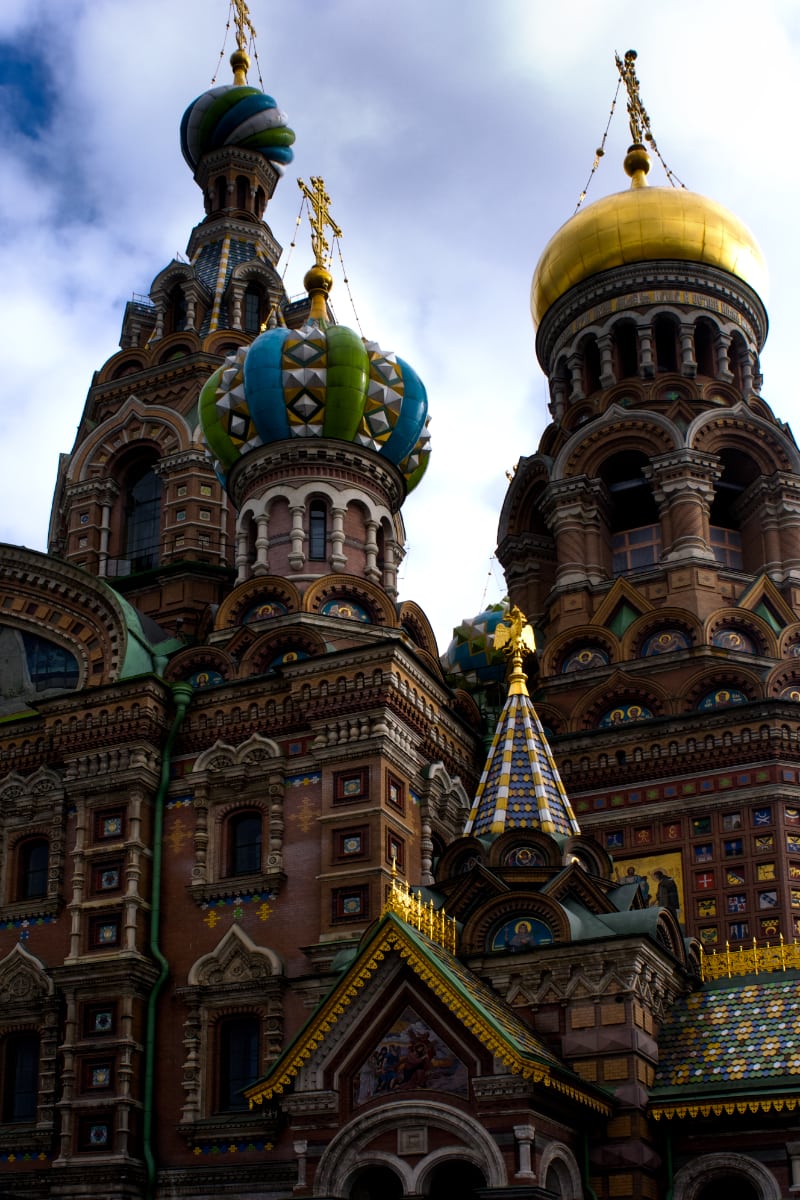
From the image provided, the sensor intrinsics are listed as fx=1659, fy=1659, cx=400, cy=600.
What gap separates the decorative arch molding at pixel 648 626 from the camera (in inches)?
707

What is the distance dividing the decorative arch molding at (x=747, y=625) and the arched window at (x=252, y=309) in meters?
8.14

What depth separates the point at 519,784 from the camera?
13.8 m

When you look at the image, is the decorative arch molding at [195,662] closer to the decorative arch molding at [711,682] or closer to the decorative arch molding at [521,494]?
the decorative arch molding at [711,682]

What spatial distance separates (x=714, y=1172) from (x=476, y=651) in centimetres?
1127

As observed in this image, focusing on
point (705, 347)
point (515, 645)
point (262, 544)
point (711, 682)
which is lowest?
point (515, 645)

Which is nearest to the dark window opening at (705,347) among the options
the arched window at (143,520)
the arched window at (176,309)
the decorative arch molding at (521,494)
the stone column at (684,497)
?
the stone column at (684,497)

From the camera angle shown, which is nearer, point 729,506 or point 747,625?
point 747,625

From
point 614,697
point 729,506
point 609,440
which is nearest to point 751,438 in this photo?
point 729,506

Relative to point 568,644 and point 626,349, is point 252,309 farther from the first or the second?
point 568,644

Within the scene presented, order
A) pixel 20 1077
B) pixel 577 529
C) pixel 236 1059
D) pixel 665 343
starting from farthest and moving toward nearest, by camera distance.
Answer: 1. pixel 665 343
2. pixel 577 529
3. pixel 20 1077
4. pixel 236 1059

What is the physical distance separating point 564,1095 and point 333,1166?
5.27ft

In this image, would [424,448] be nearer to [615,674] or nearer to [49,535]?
[615,674]

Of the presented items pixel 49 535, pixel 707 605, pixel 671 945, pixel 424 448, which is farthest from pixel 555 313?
pixel 671 945

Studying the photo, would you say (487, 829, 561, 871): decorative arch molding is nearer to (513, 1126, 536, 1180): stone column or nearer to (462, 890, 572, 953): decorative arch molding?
(462, 890, 572, 953): decorative arch molding
